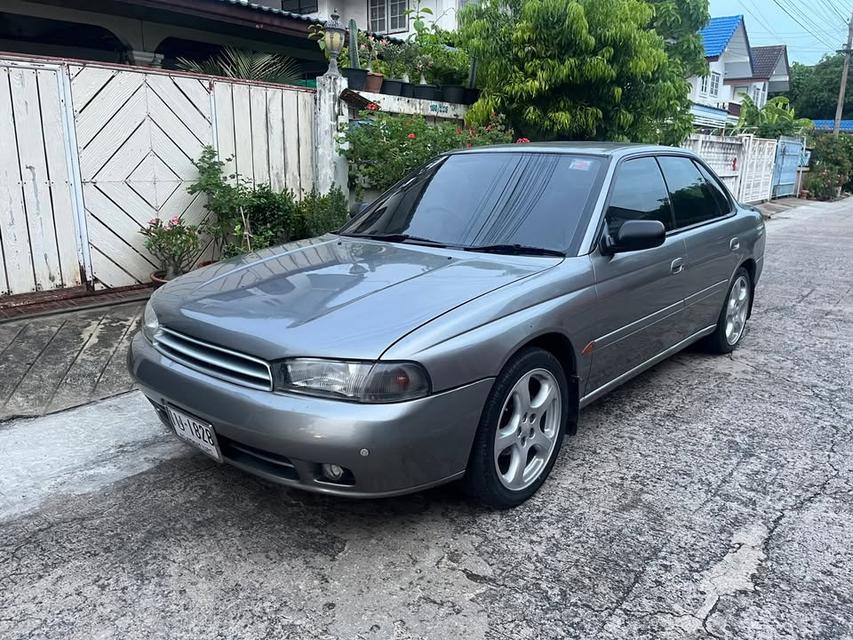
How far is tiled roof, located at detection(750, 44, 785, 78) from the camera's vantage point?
37.9 m

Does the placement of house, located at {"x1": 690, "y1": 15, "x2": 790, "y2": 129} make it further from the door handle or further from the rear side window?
the door handle

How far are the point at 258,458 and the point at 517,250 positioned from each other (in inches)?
63.8

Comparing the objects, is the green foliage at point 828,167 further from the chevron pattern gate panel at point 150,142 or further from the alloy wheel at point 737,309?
the chevron pattern gate panel at point 150,142

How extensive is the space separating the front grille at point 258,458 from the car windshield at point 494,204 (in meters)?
1.50

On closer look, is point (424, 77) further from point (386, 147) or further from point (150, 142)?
point (150, 142)

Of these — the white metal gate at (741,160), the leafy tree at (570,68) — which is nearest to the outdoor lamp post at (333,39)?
the leafy tree at (570,68)

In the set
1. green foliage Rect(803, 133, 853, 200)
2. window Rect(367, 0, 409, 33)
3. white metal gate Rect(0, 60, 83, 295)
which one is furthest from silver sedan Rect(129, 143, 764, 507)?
green foliage Rect(803, 133, 853, 200)

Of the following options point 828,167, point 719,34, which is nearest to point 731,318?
point 828,167

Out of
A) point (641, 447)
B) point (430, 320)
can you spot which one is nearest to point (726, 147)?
point (641, 447)

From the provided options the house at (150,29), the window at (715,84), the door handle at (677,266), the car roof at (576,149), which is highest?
the window at (715,84)

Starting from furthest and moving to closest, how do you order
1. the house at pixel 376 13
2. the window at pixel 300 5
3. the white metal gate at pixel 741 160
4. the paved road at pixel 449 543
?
the window at pixel 300 5 → the house at pixel 376 13 → the white metal gate at pixel 741 160 → the paved road at pixel 449 543

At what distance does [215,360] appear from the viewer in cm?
275

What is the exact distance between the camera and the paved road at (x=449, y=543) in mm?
2357

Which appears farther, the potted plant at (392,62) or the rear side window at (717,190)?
the potted plant at (392,62)
